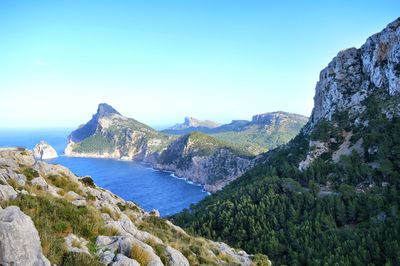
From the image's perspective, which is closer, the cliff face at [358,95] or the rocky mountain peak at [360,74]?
the cliff face at [358,95]

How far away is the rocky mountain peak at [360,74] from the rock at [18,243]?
286ft

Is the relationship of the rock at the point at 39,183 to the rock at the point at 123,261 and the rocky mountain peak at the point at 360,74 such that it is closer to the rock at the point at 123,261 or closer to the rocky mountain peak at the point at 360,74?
the rock at the point at 123,261

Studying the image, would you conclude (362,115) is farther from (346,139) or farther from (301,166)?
(301,166)

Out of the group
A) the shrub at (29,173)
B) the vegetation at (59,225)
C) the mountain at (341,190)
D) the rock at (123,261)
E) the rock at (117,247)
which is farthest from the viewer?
the mountain at (341,190)

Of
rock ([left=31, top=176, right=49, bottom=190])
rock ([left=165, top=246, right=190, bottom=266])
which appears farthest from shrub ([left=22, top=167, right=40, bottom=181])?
rock ([left=165, top=246, right=190, bottom=266])

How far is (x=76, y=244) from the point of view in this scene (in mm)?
15680

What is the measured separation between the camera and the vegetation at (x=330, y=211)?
1832 inches

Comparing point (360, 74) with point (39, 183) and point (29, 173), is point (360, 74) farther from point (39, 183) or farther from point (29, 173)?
point (39, 183)

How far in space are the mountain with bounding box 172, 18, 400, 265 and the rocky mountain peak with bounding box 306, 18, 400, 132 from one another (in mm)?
283

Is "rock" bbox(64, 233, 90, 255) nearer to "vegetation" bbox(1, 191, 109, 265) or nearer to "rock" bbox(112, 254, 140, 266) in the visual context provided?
"vegetation" bbox(1, 191, 109, 265)

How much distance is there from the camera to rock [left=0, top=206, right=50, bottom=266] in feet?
36.1

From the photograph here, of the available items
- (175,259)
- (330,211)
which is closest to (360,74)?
(330,211)

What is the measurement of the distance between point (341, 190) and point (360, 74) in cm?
5153

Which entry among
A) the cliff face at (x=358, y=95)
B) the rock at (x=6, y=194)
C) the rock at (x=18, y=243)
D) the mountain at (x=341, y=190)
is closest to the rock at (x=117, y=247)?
the rock at (x=18, y=243)
